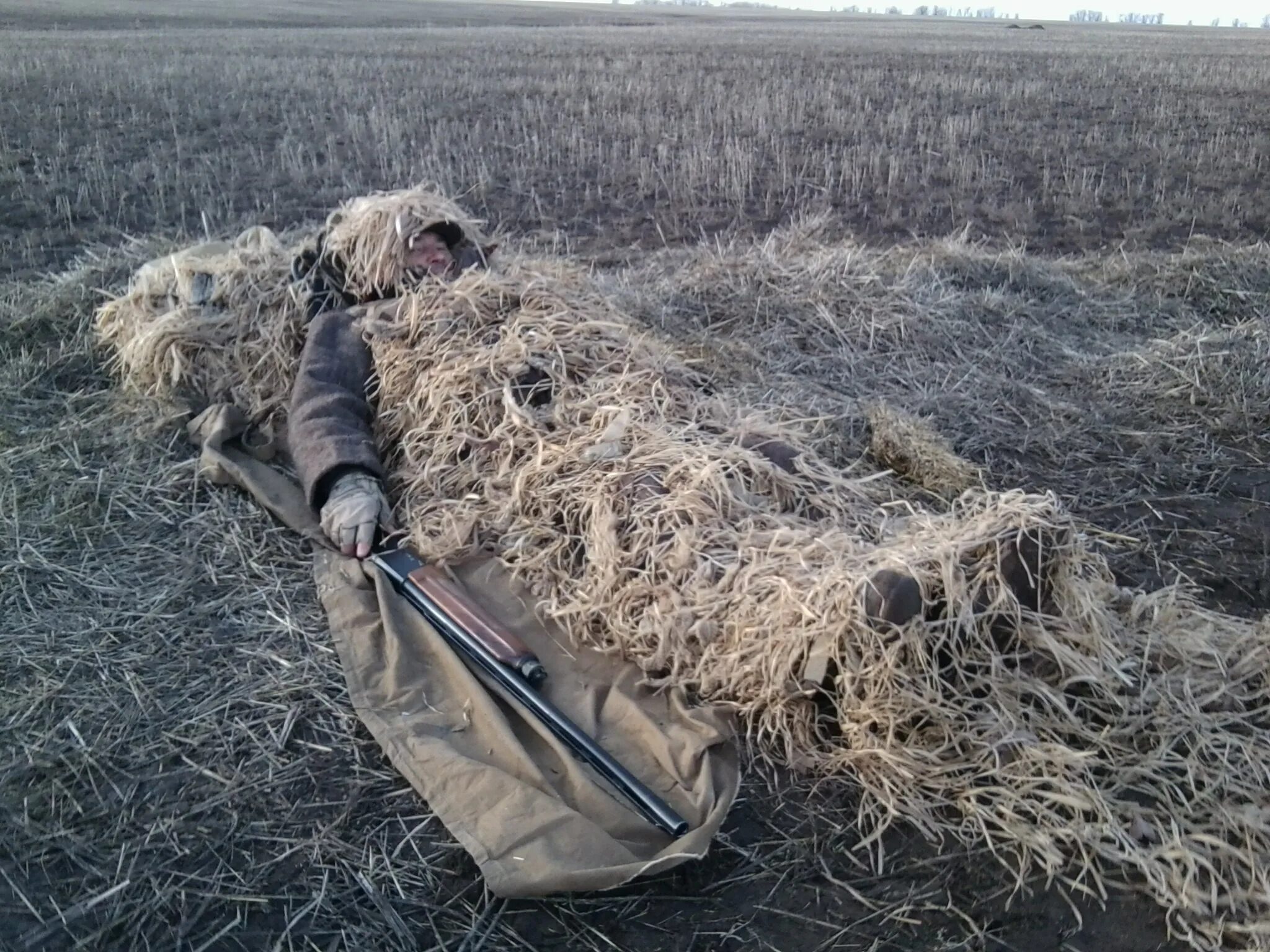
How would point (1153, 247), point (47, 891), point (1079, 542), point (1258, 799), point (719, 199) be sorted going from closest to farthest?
1. point (47, 891)
2. point (1258, 799)
3. point (1079, 542)
4. point (1153, 247)
5. point (719, 199)

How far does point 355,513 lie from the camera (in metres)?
3.59

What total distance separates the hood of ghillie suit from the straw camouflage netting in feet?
1.99

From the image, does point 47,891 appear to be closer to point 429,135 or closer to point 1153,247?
point 1153,247

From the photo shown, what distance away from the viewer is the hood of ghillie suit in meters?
4.53

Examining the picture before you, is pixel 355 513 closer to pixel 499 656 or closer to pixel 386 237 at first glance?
pixel 499 656

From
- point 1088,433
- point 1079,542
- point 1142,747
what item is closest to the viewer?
point 1142,747

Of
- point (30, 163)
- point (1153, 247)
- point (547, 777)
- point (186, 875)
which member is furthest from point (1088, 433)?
point (30, 163)

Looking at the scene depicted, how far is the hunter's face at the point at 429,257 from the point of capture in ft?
15.0

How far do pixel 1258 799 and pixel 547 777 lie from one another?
182 centimetres

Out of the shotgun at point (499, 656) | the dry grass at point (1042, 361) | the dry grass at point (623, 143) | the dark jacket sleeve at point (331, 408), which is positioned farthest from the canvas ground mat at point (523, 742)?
the dry grass at point (623, 143)

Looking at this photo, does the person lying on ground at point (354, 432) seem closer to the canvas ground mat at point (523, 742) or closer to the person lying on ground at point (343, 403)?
the person lying on ground at point (343, 403)

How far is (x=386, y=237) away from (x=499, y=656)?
235 cm

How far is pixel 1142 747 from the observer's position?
271 centimetres

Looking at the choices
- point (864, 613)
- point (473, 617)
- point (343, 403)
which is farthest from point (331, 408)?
point (864, 613)
